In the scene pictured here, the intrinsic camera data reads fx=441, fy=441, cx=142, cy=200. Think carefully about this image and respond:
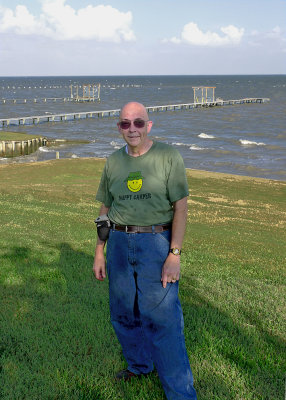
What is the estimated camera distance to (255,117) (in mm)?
72625

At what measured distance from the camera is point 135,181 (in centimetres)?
294

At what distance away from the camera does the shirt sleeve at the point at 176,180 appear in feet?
9.49

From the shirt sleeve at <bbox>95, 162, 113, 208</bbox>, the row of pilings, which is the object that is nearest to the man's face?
the shirt sleeve at <bbox>95, 162, 113, 208</bbox>

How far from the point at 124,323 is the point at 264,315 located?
201 cm

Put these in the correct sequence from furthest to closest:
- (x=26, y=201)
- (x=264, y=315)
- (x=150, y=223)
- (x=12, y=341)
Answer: (x=26, y=201)
(x=264, y=315)
(x=12, y=341)
(x=150, y=223)

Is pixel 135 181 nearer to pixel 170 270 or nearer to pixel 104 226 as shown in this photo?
pixel 104 226

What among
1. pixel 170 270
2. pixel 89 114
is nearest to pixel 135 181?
pixel 170 270

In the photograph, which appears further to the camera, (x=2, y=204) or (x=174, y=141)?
(x=174, y=141)

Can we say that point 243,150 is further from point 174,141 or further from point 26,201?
point 26,201

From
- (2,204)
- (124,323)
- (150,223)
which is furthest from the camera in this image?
(2,204)

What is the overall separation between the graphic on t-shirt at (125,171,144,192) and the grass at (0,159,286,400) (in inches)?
56.9

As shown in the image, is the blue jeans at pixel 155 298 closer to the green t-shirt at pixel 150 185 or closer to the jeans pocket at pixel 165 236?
the jeans pocket at pixel 165 236

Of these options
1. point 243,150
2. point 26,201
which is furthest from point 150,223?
point 243,150

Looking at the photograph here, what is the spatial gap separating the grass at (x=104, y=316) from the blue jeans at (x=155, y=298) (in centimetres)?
27
